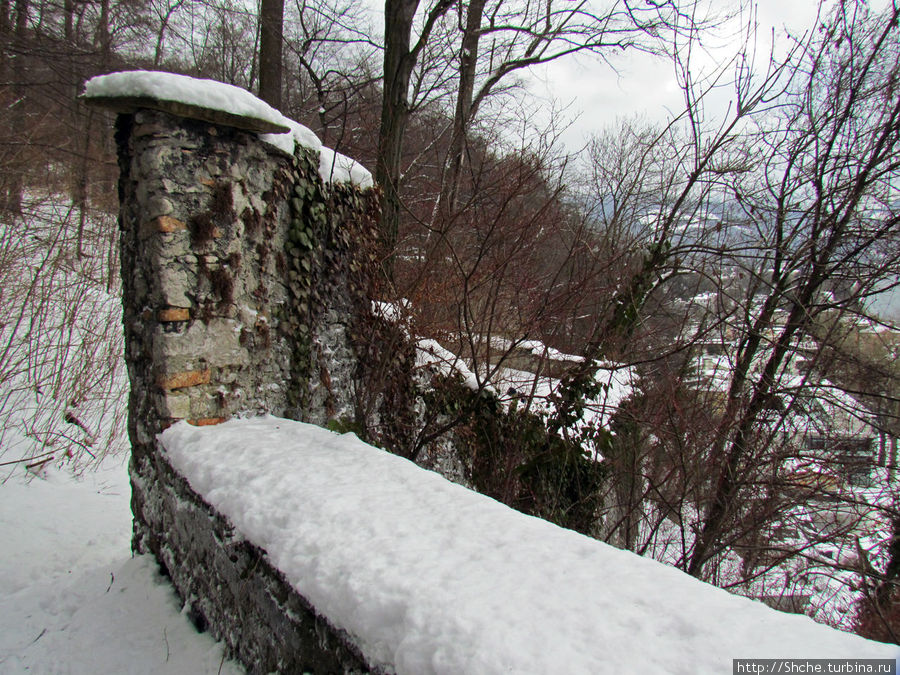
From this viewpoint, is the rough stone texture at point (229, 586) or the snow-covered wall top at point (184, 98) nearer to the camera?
the rough stone texture at point (229, 586)

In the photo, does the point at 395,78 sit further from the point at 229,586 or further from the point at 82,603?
the point at 82,603

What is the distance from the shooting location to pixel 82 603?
265 cm

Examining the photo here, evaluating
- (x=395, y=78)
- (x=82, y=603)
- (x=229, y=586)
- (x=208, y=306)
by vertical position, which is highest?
(x=395, y=78)

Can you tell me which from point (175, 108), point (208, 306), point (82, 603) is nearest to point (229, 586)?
point (82, 603)

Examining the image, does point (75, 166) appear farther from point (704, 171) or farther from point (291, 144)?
point (704, 171)

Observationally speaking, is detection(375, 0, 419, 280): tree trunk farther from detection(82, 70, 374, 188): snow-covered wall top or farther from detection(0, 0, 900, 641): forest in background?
detection(82, 70, 374, 188): snow-covered wall top

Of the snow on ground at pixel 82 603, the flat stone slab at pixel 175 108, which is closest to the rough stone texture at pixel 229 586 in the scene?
the snow on ground at pixel 82 603

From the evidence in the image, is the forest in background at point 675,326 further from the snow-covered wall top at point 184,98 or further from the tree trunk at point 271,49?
the tree trunk at point 271,49

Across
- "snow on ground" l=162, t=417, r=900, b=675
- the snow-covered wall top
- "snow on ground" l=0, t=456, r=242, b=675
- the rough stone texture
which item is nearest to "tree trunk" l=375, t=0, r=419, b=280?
the snow-covered wall top

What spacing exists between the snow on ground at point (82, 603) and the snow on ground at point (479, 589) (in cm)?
89

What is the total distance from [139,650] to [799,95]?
294 inches

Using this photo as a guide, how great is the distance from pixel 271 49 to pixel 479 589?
8623 millimetres

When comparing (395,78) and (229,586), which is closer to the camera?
(229,586)

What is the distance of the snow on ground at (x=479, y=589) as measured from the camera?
3.37 feet
